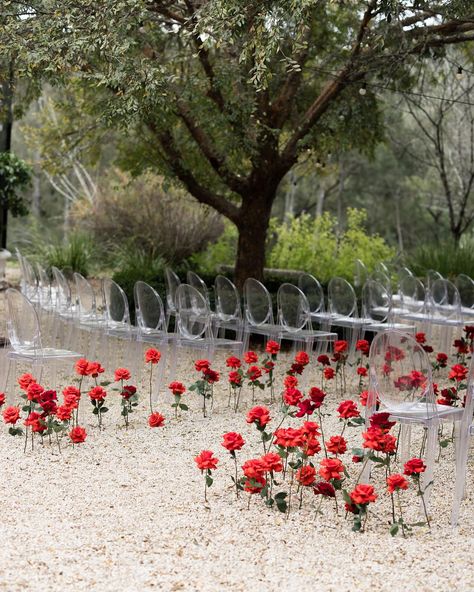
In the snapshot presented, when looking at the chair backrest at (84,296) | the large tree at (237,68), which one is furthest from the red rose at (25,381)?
the chair backrest at (84,296)

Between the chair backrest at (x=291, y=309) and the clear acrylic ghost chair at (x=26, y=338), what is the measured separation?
2.01 metres

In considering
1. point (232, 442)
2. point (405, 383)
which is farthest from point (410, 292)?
point (232, 442)

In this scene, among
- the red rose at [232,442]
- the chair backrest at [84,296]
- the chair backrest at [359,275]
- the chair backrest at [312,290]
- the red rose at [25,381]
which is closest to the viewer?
the red rose at [232,442]

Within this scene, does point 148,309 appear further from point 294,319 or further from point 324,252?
point 324,252

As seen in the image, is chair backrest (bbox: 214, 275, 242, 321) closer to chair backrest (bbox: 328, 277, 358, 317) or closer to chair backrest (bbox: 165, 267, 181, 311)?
chair backrest (bbox: 165, 267, 181, 311)

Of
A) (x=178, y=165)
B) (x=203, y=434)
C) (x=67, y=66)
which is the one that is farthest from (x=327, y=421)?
(x=178, y=165)

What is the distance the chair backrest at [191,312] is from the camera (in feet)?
22.3

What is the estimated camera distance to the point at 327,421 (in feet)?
19.3

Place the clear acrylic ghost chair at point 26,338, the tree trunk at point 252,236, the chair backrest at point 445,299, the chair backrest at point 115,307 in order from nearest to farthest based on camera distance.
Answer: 1. the clear acrylic ghost chair at point 26,338
2. the chair backrest at point 115,307
3. the chair backrest at point 445,299
4. the tree trunk at point 252,236

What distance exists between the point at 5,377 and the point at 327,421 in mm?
2155

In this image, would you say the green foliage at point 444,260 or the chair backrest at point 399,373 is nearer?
the chair backrest at point 399,373

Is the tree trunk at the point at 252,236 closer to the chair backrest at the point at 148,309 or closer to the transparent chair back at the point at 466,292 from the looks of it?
the transparent chair back at the point at 466,292

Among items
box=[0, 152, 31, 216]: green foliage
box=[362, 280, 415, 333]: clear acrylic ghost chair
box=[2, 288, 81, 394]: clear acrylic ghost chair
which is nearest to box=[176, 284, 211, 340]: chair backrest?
box=[2, 288, 81, 394]: clear acrylic ghost chair

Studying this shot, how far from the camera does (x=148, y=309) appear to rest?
702cm
